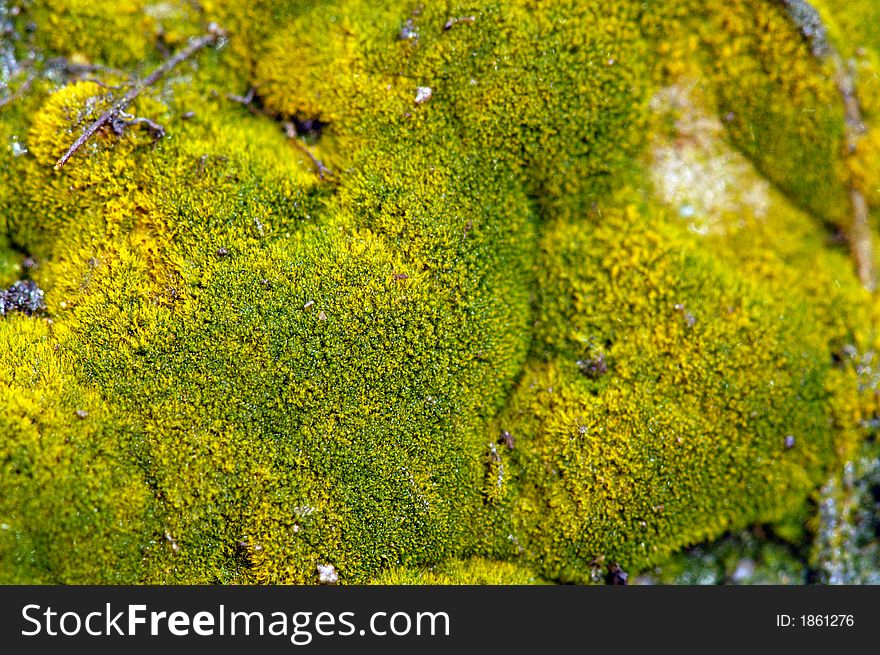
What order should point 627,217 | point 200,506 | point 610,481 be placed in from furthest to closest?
point 627,217
point 610,481
point 200,506

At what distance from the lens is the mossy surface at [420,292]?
282 centimetres

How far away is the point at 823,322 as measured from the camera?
3393mm

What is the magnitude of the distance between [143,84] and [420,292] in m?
1.66

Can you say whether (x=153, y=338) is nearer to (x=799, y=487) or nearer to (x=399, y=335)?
(x=399, y=335)

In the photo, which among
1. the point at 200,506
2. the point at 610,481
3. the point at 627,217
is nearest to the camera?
the point at 200,506

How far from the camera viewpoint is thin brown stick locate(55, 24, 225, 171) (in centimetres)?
293

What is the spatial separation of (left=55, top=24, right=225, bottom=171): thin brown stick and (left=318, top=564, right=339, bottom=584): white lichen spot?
215 cm

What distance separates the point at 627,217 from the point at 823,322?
3.88ft

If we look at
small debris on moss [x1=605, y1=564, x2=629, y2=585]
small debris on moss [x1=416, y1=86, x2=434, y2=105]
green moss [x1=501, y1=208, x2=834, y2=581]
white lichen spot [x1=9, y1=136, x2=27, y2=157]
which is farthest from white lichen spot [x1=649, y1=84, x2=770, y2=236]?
white lichen spot [x1=9, y1=136, x2=27, y2=157]

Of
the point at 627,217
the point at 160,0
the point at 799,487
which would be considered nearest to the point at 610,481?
the point at 799,487

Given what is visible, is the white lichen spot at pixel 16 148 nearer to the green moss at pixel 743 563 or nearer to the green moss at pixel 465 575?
the green moss at pixel 465 575

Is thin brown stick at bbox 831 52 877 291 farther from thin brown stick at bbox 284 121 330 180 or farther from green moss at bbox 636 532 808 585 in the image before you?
thin brown stick at bbox 284 121 330 180

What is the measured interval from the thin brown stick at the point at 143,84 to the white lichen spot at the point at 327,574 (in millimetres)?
2153

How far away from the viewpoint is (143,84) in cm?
309
